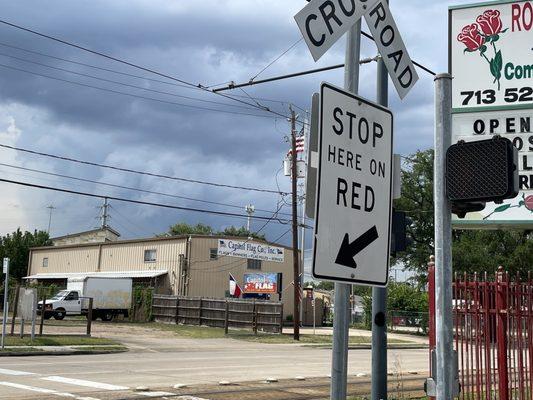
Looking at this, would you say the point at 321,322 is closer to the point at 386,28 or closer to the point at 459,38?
the point at 459,38

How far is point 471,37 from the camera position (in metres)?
8.91

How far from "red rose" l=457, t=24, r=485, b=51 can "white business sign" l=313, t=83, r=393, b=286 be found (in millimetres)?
5764

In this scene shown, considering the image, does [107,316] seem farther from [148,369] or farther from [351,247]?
[351,247]

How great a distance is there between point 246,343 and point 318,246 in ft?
92.5

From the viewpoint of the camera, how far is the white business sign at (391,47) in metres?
4.48

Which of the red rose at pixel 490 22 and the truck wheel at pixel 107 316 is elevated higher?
the red rose at pixel 490 22

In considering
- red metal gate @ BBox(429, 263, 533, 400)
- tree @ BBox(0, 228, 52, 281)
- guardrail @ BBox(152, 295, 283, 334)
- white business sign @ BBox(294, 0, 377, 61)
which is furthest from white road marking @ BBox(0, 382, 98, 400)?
tree @ BBox(0, 228, 52, 281)

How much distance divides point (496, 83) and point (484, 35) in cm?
74

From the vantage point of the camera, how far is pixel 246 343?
30.6 metres

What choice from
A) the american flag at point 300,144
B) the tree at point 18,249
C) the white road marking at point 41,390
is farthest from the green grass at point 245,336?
the tree at point 18,249

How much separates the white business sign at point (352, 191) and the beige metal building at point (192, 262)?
45.3m

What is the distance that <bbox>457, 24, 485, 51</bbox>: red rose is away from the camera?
887 centimetres

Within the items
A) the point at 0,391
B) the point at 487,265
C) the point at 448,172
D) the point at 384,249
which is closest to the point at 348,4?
the point at 448,172

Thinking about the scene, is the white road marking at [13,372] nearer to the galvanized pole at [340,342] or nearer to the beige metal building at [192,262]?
the galvanized pole at [340,342]
